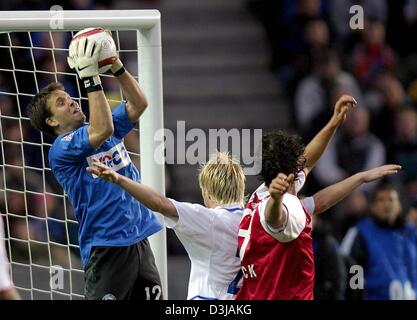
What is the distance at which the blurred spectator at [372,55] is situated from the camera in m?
9.59

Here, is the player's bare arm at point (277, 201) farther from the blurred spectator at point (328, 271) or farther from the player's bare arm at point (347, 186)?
the blurred spectator at point (328, 271)

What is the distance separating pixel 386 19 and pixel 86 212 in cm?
502

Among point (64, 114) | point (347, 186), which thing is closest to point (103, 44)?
point (64, 114)

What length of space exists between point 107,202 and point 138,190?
0.50 meters

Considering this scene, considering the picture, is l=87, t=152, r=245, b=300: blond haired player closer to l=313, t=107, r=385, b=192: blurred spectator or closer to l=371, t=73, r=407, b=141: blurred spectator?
l=313, t=107, r=385, b=192: blurred spectator

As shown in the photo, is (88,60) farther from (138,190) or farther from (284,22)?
(284,22)

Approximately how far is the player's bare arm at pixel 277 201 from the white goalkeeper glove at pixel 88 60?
34.3 inches

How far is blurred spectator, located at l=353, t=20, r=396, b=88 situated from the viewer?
9.59 meters

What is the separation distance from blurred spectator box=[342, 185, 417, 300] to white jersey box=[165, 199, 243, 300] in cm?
275

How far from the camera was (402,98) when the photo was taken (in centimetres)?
948

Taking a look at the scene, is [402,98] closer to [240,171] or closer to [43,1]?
[43,1]

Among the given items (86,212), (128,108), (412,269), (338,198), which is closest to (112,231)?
(86,212)

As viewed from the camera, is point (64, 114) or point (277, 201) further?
point (64, 114)

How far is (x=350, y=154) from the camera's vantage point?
30.1 ft
